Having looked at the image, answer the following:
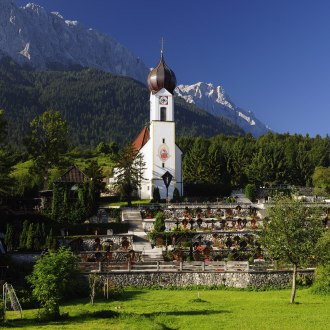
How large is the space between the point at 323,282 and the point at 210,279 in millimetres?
6899

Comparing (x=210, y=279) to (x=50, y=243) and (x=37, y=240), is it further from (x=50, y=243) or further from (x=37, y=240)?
(x=37, y=240)

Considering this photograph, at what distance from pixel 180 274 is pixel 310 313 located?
411 inches

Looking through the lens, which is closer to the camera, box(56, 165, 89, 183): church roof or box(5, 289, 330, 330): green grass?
box(5, 289, 330, 330): green grass

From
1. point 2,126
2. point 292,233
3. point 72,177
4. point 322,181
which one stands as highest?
point 2,126

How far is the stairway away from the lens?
3453 centimetres

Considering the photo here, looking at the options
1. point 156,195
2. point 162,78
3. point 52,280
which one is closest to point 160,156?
point 156,195

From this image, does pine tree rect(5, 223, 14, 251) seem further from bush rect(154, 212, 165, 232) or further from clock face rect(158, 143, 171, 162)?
clock face rect(158, 143, 171, 162)

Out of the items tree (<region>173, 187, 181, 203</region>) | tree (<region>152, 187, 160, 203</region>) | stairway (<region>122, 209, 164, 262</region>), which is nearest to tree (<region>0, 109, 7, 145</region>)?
stairway (<region>122, 209, 164, 262</region>)

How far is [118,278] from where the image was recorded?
96.6 feet

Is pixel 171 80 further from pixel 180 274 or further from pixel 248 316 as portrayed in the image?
pixel 248 316

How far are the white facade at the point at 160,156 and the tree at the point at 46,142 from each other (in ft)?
36.7

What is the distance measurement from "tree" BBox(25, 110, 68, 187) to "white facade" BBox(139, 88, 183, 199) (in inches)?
441

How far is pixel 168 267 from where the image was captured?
30.4 meters

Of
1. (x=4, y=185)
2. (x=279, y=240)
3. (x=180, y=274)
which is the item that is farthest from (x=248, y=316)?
(x=4, y=185)
